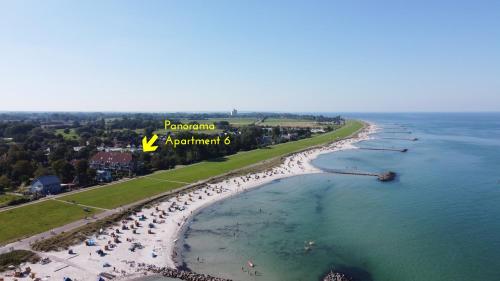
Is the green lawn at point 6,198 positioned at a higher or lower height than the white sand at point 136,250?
higher

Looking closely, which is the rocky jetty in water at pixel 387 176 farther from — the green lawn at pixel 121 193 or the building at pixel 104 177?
the building at pixel 104 177

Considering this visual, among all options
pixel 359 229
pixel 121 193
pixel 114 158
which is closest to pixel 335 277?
pixel 359 229

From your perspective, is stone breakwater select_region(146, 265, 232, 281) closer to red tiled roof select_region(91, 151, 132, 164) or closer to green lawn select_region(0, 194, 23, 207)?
green lawn select_region(0, 194, 23, 207)

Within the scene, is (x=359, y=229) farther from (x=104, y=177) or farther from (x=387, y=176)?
(x=104, y=177)

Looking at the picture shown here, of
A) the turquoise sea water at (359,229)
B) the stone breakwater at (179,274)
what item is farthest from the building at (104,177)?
the stone breakwater at (179,274)

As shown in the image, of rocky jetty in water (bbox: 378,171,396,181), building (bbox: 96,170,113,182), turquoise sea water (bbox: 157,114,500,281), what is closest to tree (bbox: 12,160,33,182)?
building (bbox: 96,170,113,182)

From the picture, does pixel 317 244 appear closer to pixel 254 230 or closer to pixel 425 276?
pixel 254 230

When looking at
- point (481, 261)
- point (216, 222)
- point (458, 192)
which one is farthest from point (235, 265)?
point (458, 192)
